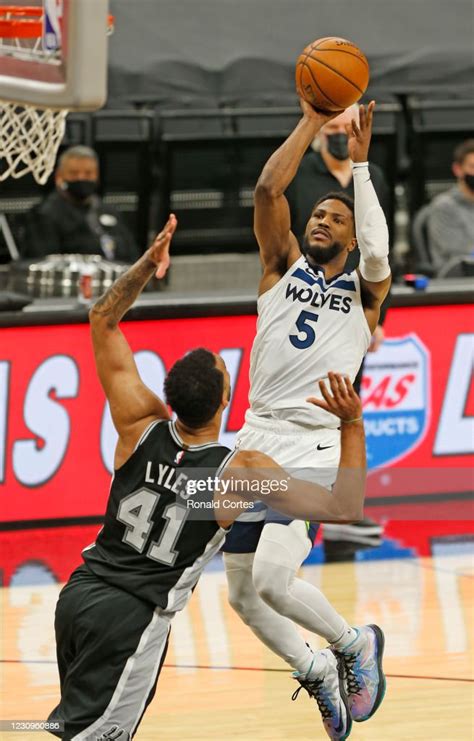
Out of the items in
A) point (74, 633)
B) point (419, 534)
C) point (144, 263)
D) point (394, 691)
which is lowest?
point (419, 534)

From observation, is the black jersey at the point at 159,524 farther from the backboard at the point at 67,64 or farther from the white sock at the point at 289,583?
the backboard at the point at 67,64

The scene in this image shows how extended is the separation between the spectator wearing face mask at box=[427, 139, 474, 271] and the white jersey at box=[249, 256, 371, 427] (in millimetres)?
4738

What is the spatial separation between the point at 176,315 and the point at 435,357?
1.64 meters

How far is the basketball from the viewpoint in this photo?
5.67m

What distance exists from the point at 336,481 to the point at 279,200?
133 cm

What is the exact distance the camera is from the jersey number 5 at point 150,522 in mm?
4703

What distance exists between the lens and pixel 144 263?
5.02 m

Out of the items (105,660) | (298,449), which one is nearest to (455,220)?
(298,449)

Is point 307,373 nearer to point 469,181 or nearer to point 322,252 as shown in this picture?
point 322,252

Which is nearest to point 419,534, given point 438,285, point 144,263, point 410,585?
point 410,585

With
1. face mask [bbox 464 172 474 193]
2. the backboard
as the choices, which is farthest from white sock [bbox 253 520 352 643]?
face mask [bbox 464 172 474 193]

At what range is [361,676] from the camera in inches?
221

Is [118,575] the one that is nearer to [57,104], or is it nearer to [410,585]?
[57,104]

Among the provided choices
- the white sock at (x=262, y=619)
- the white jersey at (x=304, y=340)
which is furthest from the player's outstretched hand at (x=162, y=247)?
the white sock at (x=262, y=619)
